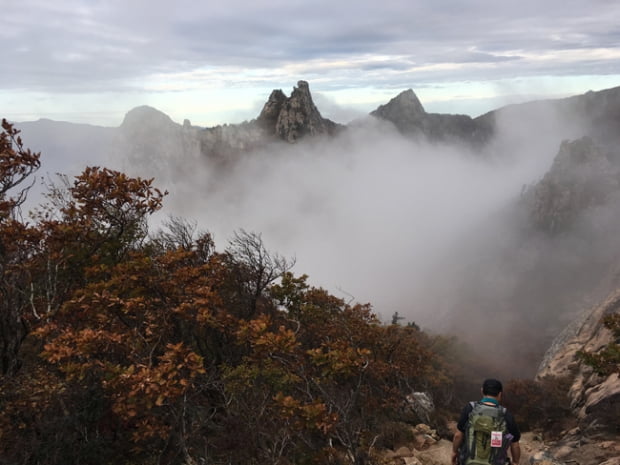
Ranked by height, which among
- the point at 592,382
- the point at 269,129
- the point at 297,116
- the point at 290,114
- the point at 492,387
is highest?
the point at 290,114

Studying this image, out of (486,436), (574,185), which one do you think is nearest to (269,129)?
(574,185)

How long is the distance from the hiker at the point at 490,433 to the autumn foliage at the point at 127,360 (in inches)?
116

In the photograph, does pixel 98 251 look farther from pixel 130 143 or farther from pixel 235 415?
pixel 130 143

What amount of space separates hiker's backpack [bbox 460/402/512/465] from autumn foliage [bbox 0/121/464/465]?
115 inches

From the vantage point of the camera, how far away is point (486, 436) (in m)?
6.89

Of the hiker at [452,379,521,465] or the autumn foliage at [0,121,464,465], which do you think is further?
the autumn foliage at [0,121,464,465]

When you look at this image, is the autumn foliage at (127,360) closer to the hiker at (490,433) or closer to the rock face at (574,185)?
the hiker at (490,433)

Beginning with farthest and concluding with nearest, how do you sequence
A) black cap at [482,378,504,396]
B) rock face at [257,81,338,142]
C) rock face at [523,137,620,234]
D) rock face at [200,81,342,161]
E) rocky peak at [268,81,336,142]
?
rock face at [200,81,342,161] → rock face at [257,81,338,142] → rocky peak at [268,81,336,142] → rock face at [523,137,620,234] → black cap at [482,378,504,396]

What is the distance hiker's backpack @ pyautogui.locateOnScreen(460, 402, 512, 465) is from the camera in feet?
22.4

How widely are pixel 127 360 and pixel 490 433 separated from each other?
9.47m

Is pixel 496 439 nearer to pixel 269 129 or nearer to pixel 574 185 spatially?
pixel 574 185

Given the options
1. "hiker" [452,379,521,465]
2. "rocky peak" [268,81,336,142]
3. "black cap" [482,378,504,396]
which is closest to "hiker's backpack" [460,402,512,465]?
"hiker" [452,379,521,465]

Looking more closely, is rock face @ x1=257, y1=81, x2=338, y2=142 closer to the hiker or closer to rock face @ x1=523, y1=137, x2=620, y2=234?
rock face @ x1=523, y1=137, x2=620, y2=234

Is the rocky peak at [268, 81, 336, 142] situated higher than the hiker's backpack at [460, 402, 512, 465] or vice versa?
the rocky peak at [268, 81, 336, 142]
